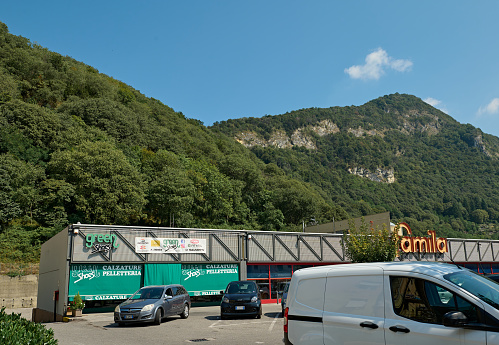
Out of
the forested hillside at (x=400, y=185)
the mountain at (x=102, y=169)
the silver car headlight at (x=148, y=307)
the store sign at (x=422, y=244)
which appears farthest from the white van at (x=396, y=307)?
the forested hillside at (x=400, y=185)

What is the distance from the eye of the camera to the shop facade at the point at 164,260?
2423 centimetres

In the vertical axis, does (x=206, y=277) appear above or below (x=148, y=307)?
above

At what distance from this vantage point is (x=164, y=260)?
2684cm

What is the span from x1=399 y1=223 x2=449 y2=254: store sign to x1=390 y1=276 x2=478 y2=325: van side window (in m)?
32.3

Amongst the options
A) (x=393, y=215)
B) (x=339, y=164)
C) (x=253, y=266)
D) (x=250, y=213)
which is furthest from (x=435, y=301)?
(x=339, y=164)

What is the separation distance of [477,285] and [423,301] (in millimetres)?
676

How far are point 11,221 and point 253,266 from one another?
28.9 m

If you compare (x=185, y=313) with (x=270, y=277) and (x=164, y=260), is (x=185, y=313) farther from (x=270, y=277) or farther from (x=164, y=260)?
(x=270, y=277)

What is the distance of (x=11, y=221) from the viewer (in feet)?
143

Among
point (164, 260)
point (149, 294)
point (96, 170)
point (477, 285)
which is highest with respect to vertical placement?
point (96, 170)

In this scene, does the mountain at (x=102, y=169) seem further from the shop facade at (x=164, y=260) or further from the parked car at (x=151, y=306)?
the parked car at (x=151, y=306)

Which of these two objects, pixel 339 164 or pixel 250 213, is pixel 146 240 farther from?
pixel 339 164

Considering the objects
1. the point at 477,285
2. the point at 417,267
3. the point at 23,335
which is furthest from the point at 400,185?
the point at 23,335

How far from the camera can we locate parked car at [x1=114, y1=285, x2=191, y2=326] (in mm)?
14852
